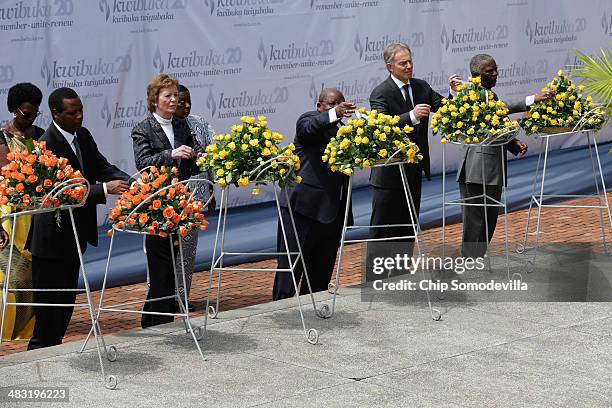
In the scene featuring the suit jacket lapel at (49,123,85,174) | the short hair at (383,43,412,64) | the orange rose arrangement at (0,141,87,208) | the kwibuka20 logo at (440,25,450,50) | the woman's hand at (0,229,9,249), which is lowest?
the woman's hand at (0,229,9,249)

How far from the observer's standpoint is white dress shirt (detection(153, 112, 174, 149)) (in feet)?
27.3

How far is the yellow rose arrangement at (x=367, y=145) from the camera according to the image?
304 inches

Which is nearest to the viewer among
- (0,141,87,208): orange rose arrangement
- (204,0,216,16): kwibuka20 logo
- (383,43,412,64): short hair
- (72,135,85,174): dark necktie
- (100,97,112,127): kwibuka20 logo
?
(0,141,87,208): orange rose arrangement

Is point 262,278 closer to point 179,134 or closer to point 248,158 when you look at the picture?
point 179,134

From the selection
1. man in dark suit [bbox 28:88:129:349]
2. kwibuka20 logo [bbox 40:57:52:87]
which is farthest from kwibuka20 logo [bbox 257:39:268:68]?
man in dark suit [bbox 28:88:129:349]

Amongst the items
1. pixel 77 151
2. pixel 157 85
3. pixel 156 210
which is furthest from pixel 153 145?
pixel 156 210

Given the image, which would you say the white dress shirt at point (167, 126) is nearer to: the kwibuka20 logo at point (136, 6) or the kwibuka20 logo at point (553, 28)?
the kwibuka20 logo at point (136, 6)

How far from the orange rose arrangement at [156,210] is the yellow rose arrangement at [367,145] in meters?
1.21

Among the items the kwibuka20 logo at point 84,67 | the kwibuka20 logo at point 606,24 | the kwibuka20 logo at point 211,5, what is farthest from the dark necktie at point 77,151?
the kwibuka20 logo at point 606,24

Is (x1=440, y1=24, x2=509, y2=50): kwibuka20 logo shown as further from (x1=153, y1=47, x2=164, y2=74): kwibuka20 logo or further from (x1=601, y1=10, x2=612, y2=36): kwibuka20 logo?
(x1=153, y1=47, x2=164, y2=74): kwibuka20 logo

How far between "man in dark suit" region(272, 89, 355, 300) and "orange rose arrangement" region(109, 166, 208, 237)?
174 cm

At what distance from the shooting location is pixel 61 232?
7742mm

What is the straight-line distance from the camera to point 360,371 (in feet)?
22.0

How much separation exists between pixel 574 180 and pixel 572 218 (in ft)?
5.77
